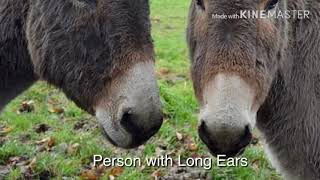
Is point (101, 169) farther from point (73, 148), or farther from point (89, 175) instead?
point (73, 148)

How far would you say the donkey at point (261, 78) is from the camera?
2.79 meters

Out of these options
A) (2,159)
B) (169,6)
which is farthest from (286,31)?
(169,6)

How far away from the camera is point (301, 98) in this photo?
342 centimetres

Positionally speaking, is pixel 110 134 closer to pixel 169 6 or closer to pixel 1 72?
pixel 1 72

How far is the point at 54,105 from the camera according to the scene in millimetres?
6234

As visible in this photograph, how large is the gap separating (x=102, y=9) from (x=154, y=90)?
20.4 inches

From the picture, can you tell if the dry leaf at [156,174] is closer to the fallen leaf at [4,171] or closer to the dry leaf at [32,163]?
the dry leaf at [32,163]

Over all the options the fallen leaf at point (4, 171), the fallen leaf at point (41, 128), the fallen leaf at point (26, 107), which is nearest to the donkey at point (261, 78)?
the fallen leaf at point (4, 171)

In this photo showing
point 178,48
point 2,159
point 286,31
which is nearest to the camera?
point 286,31

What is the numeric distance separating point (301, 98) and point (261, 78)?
561mm

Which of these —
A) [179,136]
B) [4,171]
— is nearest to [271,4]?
[179,136]

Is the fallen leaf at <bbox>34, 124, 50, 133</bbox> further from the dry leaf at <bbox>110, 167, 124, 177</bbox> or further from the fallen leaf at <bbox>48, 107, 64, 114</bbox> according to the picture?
the dry leaf at <bbox>110, 167, 124, 177</bbox>

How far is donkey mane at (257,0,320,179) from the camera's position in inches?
134

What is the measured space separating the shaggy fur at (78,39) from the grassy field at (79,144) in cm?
157
